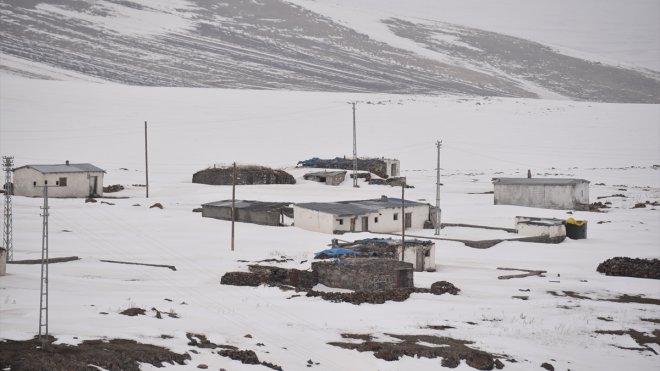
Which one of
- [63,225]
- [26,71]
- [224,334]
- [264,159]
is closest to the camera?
[224,334]

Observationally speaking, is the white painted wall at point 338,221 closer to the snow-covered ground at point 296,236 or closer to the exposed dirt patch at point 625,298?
the snow-covered ground at point 296,236

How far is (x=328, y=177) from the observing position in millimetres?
53000

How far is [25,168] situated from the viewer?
4234 cm

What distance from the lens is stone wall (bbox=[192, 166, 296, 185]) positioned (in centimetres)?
5197

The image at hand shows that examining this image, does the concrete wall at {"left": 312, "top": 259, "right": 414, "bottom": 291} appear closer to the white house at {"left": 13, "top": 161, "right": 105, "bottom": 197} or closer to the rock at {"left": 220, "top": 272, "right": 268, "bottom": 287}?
the rock at {"left": 220, "top": 272, "right": 268, "bottom": 287}

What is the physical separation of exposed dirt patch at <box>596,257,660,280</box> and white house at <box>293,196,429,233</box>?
31.6 feet

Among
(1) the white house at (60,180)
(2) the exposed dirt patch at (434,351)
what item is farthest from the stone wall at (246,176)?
(2) the exposed dirt patch at (434,351)

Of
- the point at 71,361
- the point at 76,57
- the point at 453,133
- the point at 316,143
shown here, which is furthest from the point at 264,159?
the point at 76,57

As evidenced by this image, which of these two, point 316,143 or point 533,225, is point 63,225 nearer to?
point 533,225

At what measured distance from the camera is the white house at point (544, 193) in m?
44.8

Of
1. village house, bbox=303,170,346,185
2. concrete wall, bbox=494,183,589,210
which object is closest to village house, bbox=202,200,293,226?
concrete wall, bbox=494,183,589,210

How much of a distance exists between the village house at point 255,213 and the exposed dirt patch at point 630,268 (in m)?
13.4

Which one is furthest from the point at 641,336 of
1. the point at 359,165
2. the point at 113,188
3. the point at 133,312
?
the point at 359,165

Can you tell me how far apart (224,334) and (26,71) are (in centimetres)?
10771
